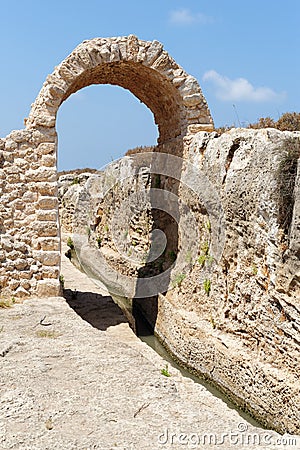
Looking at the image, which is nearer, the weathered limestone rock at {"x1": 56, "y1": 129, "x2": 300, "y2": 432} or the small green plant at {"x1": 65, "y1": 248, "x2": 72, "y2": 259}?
the weathered limestone rock at {"x1": 56, "y1": 129, "x2": 300, "y2": 432}

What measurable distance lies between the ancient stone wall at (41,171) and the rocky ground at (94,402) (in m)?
1.67

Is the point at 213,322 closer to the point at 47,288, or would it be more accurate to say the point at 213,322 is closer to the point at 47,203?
the point at 47,288

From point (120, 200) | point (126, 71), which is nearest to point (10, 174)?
point (126, 71)

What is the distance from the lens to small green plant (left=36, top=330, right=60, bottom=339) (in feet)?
15.1

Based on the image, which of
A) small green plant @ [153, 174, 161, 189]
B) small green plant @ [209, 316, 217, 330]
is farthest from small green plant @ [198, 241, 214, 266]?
Answer: small green plant @ [153, 174, 161, 189]

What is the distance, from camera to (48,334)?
4641mm

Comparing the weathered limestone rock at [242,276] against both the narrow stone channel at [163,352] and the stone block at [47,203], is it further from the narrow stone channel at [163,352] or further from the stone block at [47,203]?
the stone block at [47,203]

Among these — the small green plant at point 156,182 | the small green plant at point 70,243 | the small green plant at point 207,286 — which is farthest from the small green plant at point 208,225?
the small green plant at point 70,243

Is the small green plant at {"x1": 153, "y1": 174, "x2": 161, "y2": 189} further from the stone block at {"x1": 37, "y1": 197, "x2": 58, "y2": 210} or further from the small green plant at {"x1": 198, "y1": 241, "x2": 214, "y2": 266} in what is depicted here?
the stone block at {"x1": 37, "y1": 197, "x2": 58, "y2": 210}

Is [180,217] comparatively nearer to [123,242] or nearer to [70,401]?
[123,242]

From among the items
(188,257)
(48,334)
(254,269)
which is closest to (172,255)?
(188,257)

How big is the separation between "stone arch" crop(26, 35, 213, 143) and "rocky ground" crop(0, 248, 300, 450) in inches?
139

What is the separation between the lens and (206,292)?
7105mm

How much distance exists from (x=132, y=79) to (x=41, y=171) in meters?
2.81
